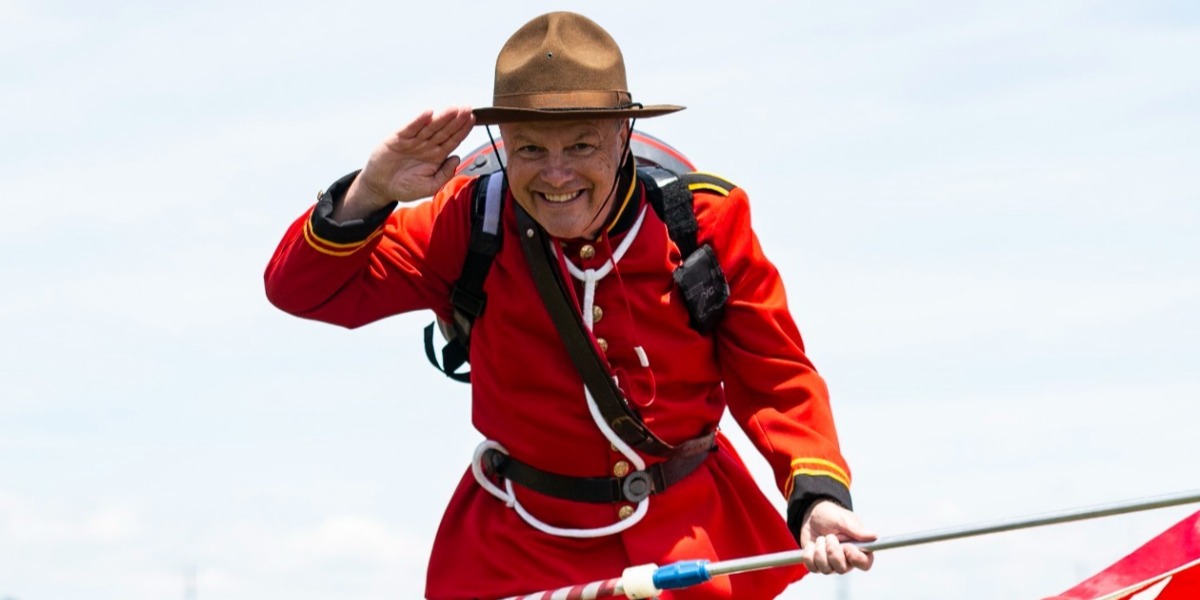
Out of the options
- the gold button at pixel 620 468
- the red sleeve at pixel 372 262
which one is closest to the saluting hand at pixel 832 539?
the gold button at pixel 620 468

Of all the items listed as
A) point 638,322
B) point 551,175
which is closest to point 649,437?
point 638,322

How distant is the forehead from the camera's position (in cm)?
723

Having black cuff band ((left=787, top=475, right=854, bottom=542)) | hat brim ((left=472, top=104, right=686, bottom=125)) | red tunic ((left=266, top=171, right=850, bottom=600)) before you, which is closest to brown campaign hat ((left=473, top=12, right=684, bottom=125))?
hat brim ((left=472, top=104, right=686, bottom=125))

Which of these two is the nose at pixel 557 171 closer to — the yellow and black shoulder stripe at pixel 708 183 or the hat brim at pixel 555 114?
the hat brim at pixel 555 114

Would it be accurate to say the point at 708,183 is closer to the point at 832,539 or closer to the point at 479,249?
the point at 479,249

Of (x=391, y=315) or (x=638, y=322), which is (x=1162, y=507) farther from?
(x=391, y=315)

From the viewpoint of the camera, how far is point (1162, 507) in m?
6.05

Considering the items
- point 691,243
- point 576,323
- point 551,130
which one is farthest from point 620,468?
point 551,130

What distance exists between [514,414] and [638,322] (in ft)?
1.81

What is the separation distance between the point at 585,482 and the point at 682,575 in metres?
0.75

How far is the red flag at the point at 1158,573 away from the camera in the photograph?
7.86 meters

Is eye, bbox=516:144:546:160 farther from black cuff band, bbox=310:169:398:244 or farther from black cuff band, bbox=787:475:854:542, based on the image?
black cuff band, bbox=787:475:854:542

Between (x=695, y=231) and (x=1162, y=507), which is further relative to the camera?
(x=695, y=231)

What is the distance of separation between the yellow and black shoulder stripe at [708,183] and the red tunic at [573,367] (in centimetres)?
3
